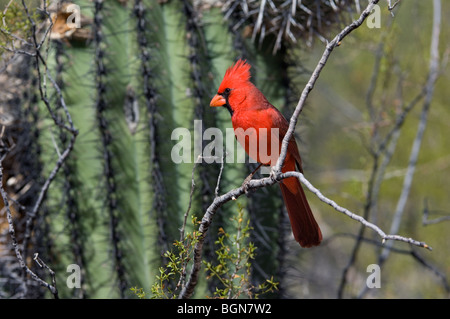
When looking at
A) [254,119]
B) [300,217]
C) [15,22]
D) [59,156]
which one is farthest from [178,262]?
[15,22]

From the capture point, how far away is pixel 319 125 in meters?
6.85

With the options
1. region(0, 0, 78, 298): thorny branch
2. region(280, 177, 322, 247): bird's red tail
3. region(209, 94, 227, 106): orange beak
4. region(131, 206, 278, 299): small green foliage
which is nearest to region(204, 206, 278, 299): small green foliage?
region(131, 206, 278, 299): small green foliage

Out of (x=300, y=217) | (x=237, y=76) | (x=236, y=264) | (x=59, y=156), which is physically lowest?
(x=236, y=264)

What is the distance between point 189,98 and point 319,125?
4.59 meters

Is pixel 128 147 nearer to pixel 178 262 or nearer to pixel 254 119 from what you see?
pixel 254 119

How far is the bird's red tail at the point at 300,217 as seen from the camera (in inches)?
79.7

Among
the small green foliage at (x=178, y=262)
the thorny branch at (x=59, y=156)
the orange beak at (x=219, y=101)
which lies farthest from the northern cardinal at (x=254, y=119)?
the thorny branch at (x=59, y=156)

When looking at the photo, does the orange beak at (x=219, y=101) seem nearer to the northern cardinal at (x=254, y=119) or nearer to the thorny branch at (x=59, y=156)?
the northern cardinal at (x=254, y=119)

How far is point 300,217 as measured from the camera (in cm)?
209

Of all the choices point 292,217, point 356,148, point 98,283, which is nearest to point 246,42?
point 292,217

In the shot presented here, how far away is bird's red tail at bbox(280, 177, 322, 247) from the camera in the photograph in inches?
79.7

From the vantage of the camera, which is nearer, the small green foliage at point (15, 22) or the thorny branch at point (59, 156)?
the thorny branch at point (59, 156)

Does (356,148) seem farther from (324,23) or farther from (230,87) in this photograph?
(230,87)

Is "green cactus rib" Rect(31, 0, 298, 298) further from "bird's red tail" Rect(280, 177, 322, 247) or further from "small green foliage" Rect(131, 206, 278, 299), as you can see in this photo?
"bird's red tail" Rect(280, 177, 322, 247)
